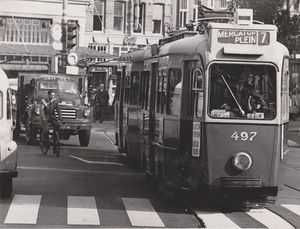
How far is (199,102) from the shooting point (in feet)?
43.0

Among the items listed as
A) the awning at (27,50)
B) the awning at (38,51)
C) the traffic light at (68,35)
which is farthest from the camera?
the awning at (27,50)

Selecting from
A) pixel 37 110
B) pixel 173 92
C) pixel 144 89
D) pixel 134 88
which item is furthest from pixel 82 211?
pixel 37 110

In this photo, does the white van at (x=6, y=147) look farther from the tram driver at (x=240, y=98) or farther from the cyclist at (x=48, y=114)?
the cyclist at (x=48, y=114)

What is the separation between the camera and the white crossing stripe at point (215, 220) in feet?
39.1

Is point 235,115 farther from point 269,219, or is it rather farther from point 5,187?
point 5,187

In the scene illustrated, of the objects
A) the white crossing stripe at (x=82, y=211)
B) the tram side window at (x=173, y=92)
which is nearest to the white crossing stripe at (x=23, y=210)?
the white crossing stripe at (x=82, y=211)

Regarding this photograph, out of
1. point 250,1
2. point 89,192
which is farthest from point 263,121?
point 250,1

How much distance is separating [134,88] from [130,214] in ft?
23.1

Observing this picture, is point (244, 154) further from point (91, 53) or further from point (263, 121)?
point (91, 53)

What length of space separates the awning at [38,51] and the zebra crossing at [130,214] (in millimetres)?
26831

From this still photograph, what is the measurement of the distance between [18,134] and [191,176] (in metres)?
16.7

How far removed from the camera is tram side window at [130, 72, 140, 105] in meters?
19.0

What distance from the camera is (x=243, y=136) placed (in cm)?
1289

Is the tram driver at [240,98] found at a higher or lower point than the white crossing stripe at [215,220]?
higher
